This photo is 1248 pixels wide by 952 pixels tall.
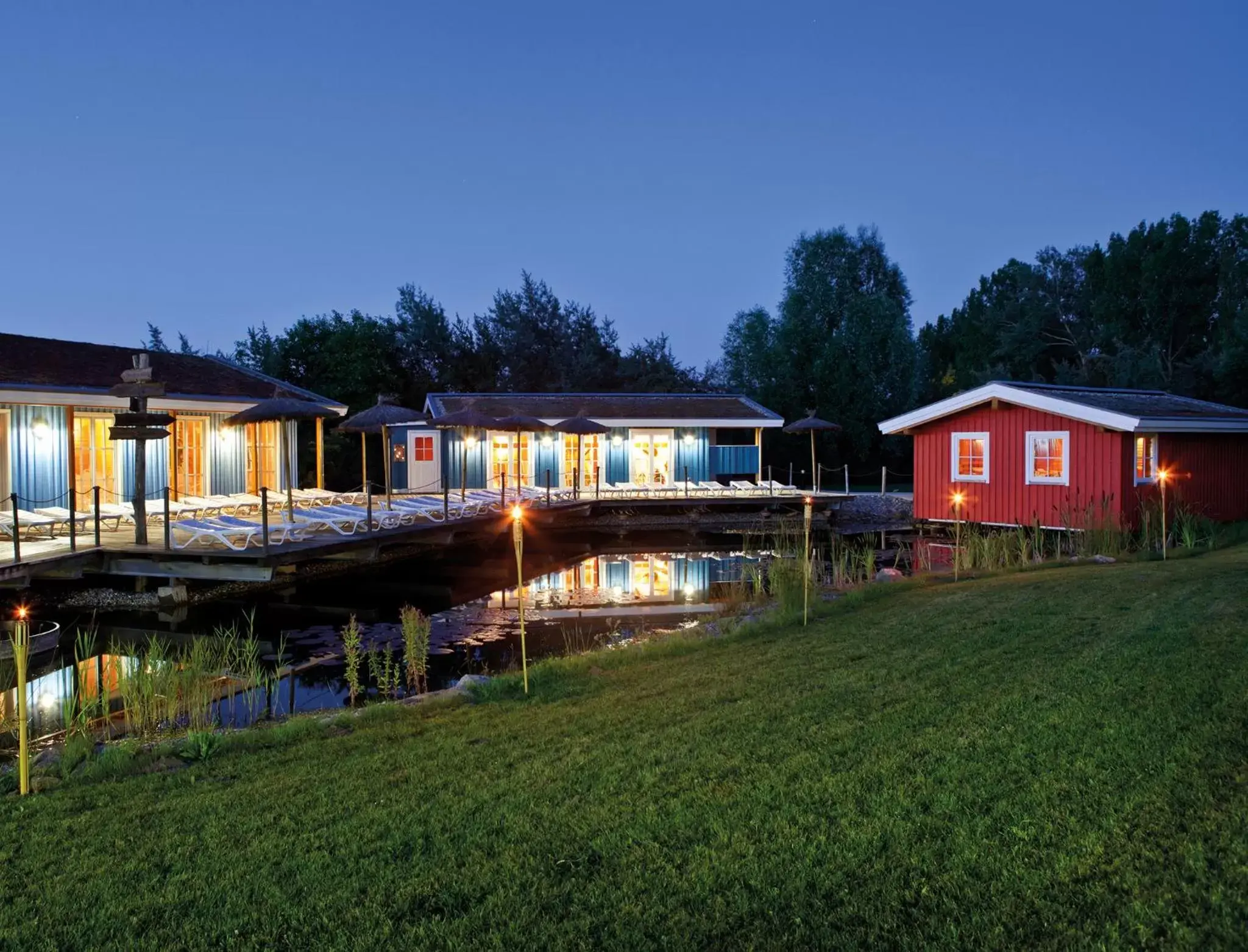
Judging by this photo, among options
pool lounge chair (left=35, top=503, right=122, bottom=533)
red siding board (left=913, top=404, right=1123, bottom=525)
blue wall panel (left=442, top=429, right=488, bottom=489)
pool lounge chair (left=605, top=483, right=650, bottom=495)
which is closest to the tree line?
blue wall panel (left=442, top=429, right=488, bottom=489)

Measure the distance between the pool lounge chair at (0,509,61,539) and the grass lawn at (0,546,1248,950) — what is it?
908cm

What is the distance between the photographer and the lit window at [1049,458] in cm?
1909

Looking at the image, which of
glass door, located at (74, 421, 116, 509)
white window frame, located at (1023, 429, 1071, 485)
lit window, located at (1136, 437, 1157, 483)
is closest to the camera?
glass door, located at (74, 421, 116, 509)

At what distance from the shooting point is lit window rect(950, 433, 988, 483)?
2080cm

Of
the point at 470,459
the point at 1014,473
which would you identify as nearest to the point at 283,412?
the point at 470,459

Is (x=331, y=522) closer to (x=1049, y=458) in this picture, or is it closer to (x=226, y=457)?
(x=226, y=457)

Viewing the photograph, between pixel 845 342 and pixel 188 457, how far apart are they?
27675 mm

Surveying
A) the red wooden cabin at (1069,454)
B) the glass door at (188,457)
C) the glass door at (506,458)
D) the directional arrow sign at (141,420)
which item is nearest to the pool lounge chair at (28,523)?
the directional arrow sign at (141,420)

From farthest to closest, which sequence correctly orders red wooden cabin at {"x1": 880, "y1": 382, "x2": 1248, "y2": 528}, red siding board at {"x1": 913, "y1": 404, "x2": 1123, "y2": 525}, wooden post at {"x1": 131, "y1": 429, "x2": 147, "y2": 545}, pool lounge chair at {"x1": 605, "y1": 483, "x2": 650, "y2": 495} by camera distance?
pool lounge chair at {"x1": 605, "y1": 483, "x2": 650, "y2": 495}
red siding board at {"x1": 913, "y1": 404, "x2": 1123, "y2": 525}
red wooden cabin at {"x1": 880, "y1": 382, "x2": 1248, "y2": 528}
wooden post at {"x1": 131, "y1": 429, "x2": 147, "y2": 545}

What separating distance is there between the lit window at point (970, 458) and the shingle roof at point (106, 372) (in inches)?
575

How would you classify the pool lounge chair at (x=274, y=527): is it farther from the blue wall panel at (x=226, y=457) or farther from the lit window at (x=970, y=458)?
the lit window at (x=970, y=458)

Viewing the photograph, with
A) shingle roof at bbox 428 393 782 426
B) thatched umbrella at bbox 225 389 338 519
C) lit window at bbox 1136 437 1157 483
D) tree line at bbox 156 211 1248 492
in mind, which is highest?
tree line at bbox 156 211 1248 492

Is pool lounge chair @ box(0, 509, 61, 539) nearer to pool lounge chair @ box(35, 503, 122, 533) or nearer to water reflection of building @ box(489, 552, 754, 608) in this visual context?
pool lounge chair @ box(35, 503, 122, 533)

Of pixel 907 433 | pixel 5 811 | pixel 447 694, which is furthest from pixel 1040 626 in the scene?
pixel 907 433
